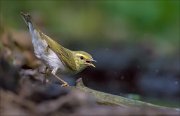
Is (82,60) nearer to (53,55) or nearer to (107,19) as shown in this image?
(53,55)

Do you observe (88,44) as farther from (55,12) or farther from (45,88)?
(45,88)

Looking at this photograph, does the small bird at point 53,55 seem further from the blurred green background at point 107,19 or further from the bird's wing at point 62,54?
the blurred green background at point 107,19

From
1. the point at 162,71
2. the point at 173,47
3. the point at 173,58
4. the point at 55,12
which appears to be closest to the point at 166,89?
the point at 162,71

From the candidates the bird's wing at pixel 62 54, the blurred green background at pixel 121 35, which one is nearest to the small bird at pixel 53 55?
the bird's wing at pixel 62 54

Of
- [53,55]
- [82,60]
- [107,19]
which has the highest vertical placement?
[107,19]

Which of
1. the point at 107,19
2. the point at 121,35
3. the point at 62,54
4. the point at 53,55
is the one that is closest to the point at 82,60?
the point at 62,54

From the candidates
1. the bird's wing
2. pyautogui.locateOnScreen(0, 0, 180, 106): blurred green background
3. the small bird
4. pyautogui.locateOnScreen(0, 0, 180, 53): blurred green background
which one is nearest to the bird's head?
the small bird

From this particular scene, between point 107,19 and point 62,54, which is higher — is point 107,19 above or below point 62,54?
above
